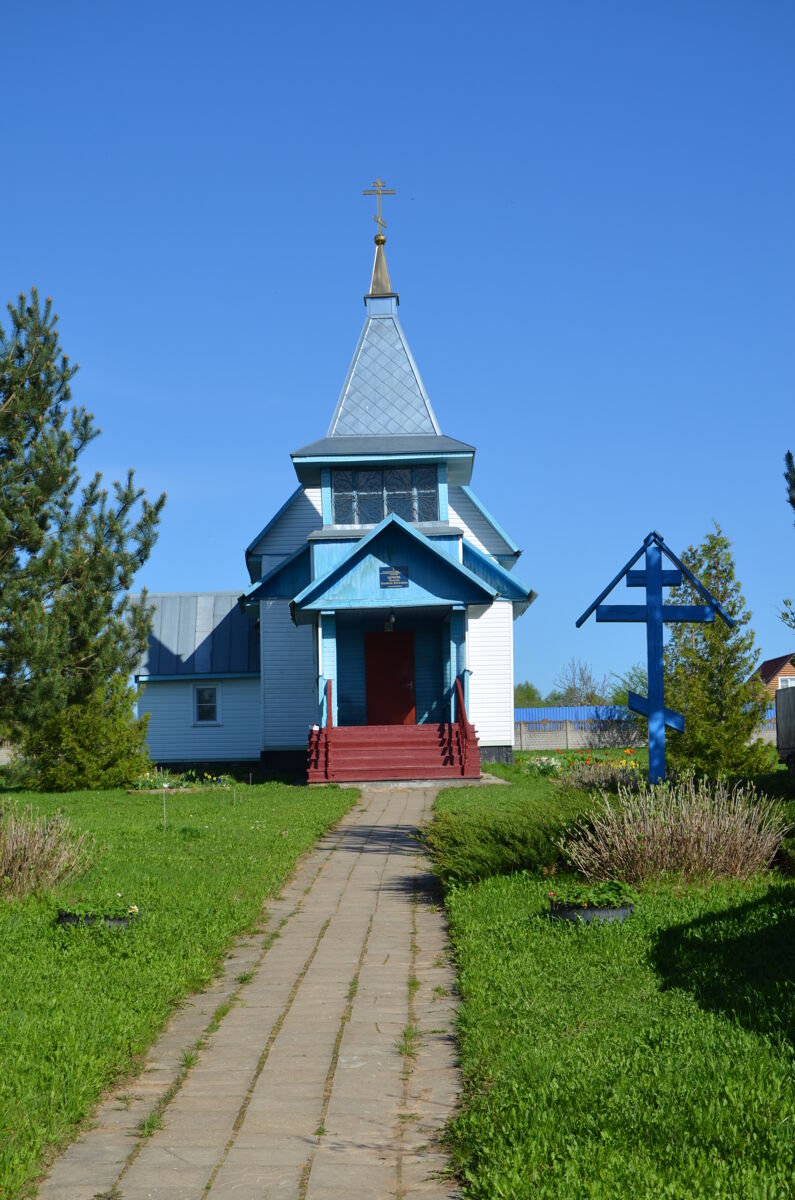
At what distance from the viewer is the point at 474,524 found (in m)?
28.9

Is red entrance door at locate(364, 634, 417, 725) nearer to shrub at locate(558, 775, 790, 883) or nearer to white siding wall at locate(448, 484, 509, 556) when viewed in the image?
white siding wall at locate(448, 484, 509, 556)

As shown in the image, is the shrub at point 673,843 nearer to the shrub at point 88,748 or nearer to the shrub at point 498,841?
the shrub at point 498,841

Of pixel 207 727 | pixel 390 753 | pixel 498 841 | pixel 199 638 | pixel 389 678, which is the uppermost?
pixel 199 638

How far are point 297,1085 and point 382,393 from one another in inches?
925

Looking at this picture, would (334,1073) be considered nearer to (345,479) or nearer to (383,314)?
(345,479)

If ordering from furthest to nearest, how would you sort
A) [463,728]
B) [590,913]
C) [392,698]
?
[392,698] → [463,728] → [590,913]

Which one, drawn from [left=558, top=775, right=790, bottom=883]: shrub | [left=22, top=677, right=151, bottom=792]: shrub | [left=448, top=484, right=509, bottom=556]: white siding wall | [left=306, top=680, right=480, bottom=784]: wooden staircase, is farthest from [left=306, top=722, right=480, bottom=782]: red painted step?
[left=558, top=775, right=790, bottom=883]: shrub

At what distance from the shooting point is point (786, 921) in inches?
299

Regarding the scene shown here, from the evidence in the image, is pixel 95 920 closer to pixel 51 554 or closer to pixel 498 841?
pixel 498 841

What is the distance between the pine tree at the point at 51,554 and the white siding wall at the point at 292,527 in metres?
7.24

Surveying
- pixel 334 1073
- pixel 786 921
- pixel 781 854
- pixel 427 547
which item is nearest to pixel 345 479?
pixel 427 547

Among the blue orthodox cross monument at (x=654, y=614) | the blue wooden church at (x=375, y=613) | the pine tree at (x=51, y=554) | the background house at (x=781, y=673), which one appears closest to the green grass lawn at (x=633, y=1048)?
the blue orthodox cross monument at (x=654, y=614)

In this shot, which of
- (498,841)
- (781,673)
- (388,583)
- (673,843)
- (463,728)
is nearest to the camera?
(673,843)

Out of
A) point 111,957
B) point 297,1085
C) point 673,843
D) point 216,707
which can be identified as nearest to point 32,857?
point 111,957
